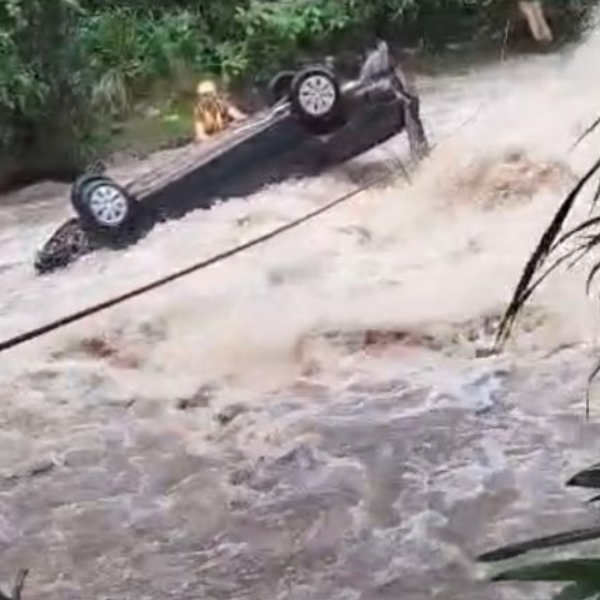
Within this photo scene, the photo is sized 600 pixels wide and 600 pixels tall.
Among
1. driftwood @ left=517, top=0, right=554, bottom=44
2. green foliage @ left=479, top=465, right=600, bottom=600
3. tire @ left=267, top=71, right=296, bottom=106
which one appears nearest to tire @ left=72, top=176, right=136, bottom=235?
tire @ left=267, top=71, right=296, bottom=106

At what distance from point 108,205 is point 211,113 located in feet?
0.91

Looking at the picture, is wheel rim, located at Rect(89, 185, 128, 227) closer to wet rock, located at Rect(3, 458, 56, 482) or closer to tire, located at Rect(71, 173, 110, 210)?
tire, located at Rect(71, 173, 110, 210)

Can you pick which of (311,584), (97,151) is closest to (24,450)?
(311,584)

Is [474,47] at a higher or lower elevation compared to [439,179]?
higher

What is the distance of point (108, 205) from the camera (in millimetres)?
3049

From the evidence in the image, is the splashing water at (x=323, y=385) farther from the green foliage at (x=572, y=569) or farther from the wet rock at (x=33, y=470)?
the green foliage at (x=572, y=569)

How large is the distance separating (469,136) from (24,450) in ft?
4.04

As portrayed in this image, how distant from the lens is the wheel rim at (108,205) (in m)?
3.02

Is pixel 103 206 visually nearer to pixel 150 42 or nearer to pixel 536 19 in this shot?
pixel 150 42

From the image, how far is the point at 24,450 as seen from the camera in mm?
2346

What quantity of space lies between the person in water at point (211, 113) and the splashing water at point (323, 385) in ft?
0.54

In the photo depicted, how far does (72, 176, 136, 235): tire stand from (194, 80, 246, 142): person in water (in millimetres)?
196

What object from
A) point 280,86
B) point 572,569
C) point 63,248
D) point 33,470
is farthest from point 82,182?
point 572,569

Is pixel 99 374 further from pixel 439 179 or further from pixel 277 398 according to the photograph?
pixel 439 179
